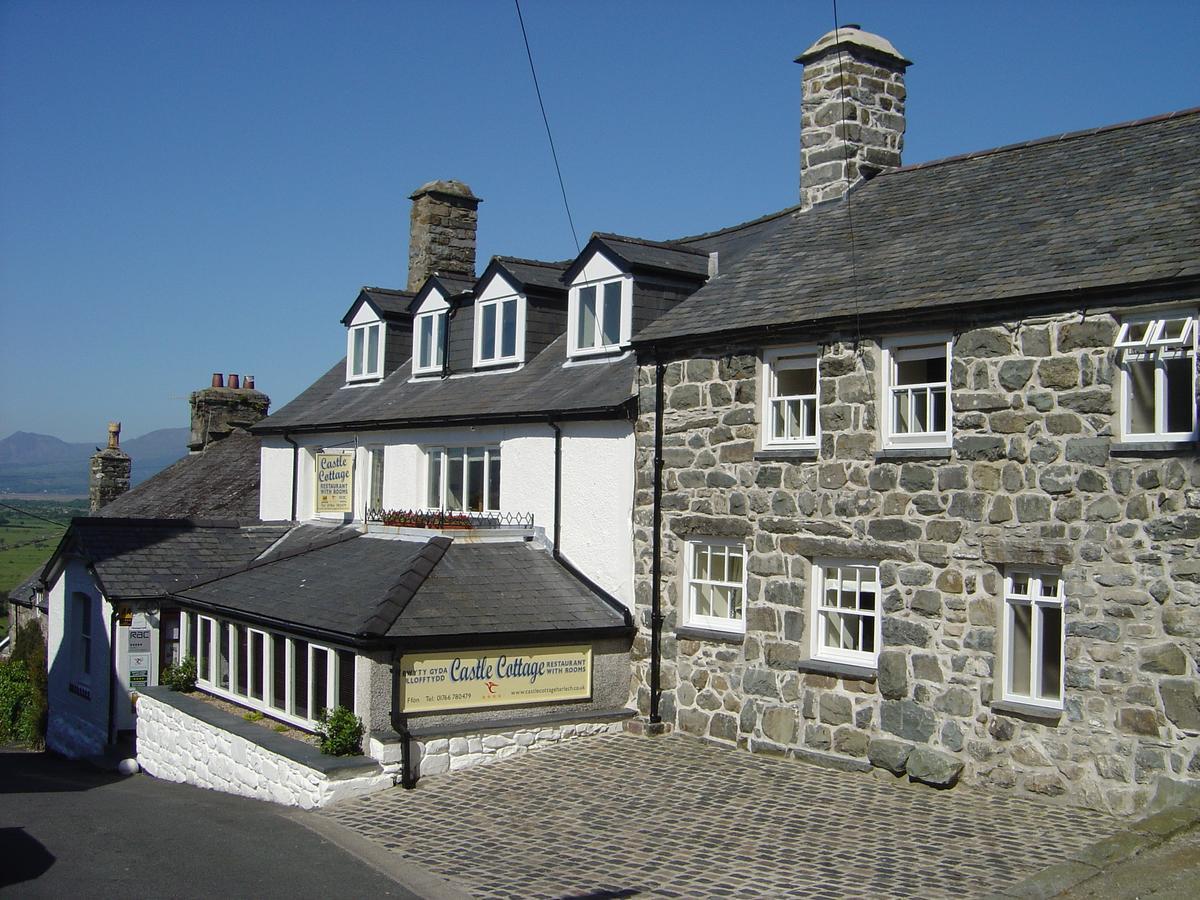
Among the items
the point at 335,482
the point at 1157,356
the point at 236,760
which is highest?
the point at 1157,356

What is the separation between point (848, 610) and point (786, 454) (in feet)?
6.76

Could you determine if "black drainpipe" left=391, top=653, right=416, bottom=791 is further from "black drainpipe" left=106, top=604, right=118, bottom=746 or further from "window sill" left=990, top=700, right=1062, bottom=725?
"black drainpipe" left=106, top=604, right=118, bottom=746

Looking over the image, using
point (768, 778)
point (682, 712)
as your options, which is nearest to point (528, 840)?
point (768, 778)

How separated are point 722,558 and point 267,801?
6.67 m

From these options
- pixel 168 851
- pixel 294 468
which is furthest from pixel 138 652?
pixel 168 851

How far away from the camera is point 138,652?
71.1 feet

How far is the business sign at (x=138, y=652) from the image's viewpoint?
2161cm

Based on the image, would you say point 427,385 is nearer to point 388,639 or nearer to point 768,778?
point 388,639

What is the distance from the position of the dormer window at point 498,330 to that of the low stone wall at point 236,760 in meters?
7.55

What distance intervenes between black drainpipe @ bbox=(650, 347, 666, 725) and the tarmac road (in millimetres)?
5016

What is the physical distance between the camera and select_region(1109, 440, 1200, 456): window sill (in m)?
11.7

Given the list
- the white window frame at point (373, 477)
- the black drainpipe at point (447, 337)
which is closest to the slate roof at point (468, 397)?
the black drainpipe at point (447, 337)

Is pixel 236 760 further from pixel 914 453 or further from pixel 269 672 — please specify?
pixel 914 453

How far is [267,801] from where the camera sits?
15.9 meters
